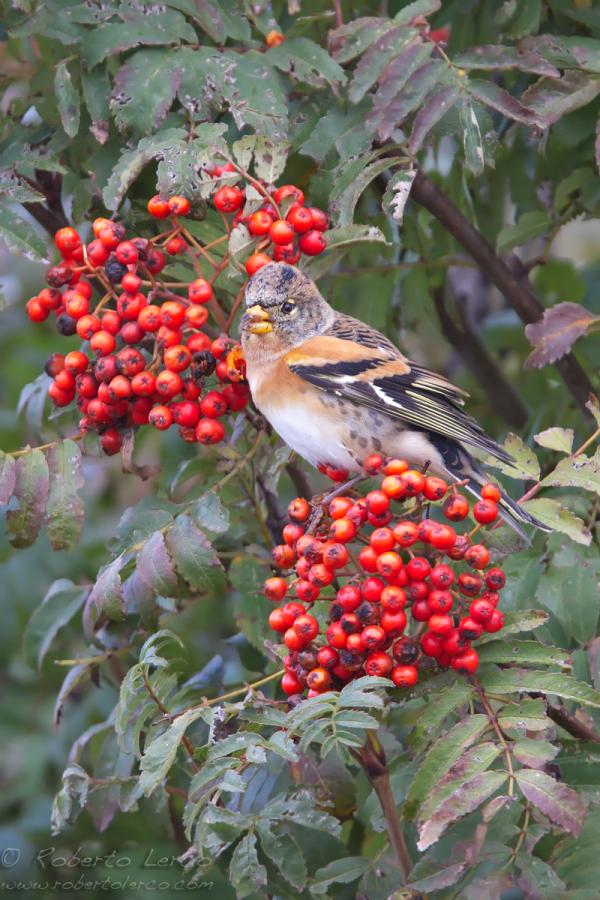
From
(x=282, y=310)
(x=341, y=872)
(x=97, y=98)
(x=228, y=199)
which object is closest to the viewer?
(x=341, y=872)

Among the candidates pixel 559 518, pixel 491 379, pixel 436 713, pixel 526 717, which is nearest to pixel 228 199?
pixel 559 518

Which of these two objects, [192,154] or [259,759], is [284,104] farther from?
[259,759]

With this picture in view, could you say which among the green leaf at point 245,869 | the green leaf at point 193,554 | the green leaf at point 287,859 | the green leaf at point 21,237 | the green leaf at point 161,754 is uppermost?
the green leaf at point 21,237

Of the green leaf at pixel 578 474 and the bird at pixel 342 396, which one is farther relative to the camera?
the bird at pixel 342 396

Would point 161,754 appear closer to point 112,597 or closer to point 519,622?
point 112,597

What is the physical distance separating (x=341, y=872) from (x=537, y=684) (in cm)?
70

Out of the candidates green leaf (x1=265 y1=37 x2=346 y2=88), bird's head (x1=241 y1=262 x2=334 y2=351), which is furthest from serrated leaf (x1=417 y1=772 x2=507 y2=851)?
green leaf (x1=265 y1=37 x2=346 y2=88)

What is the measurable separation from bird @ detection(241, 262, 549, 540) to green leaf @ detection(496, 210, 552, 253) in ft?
1.69

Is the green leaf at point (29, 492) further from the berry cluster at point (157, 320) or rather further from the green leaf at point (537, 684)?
the green leaf at point (537, 684)

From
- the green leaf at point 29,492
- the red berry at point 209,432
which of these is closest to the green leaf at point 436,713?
the red berry at point 209,432

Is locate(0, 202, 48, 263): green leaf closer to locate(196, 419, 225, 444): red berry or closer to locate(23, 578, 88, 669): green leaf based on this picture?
locate(196, 419, 225, 444): red berry

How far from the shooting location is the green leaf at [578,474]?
9.47ft

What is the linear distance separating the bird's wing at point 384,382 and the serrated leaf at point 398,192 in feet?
1.90

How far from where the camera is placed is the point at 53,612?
12.9 ft
